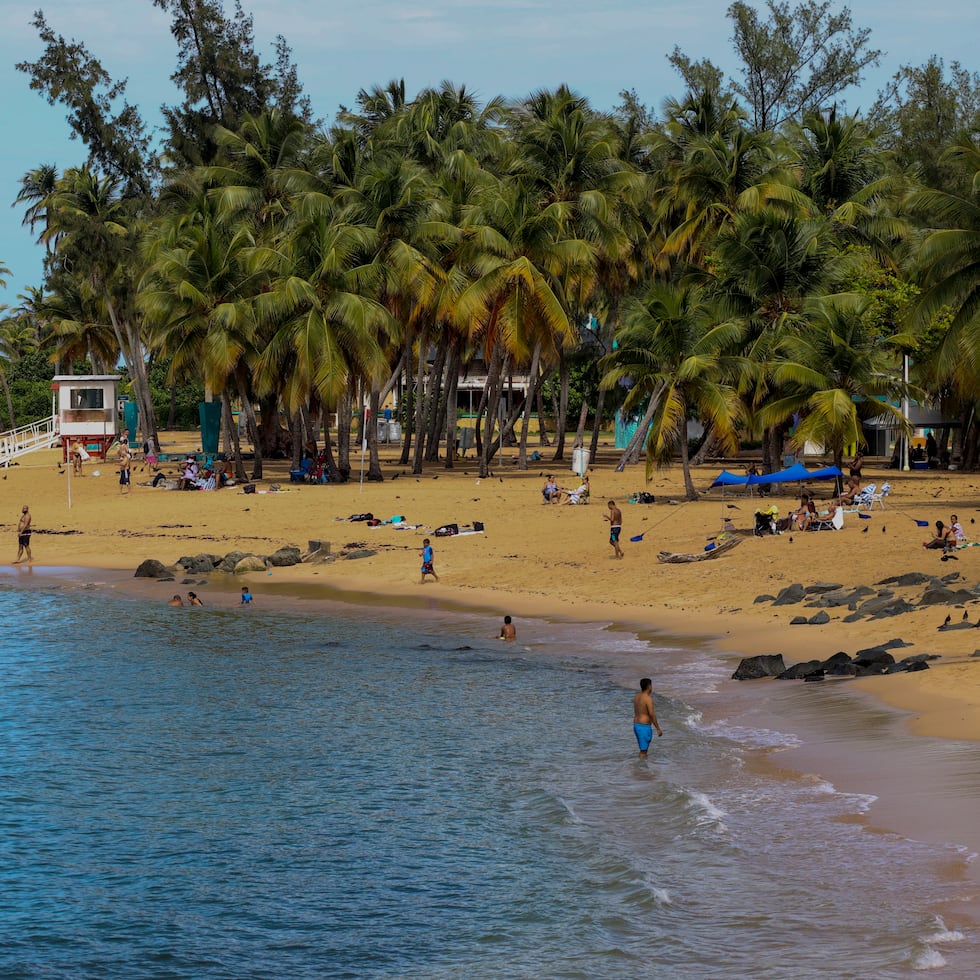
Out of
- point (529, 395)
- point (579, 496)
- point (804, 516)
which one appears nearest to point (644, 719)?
point (804, 516)

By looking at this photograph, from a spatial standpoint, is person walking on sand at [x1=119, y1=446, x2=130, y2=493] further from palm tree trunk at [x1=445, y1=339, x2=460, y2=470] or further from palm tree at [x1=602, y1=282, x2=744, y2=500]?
palm tree at [x1=602, y1=282, x2=744, y2=500]

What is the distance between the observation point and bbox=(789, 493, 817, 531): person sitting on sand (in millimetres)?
30922

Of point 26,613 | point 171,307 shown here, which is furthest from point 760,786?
point 171,307

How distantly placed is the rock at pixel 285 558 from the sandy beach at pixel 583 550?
0.35 m

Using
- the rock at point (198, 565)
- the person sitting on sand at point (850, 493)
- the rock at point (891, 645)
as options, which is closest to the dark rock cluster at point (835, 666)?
the rock at point (891, 645)

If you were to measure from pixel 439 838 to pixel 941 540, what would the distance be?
58.1 ft

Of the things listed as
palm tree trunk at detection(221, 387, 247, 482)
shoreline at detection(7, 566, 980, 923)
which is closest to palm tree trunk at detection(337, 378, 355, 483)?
palm tree trunk at detection(221, 387, 247, 482)

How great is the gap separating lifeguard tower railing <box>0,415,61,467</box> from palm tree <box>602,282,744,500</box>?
117 feet

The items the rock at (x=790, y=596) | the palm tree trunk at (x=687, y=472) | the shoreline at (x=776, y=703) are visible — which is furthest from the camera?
the palm tree trunk at (x=687, y=472)

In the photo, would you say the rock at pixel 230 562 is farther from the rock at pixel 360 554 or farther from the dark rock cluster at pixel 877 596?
the dark rock cluster at pixel 877 596

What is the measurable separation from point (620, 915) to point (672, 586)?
1646cm

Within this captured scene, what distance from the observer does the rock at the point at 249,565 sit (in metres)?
32.4

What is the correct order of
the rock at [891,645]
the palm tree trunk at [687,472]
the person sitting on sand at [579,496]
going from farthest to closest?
the person sitting on sand at [579,496] < the palm tree trunk at [687,472] < the rock at [891,645]

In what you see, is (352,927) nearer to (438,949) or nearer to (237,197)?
(438,949)
